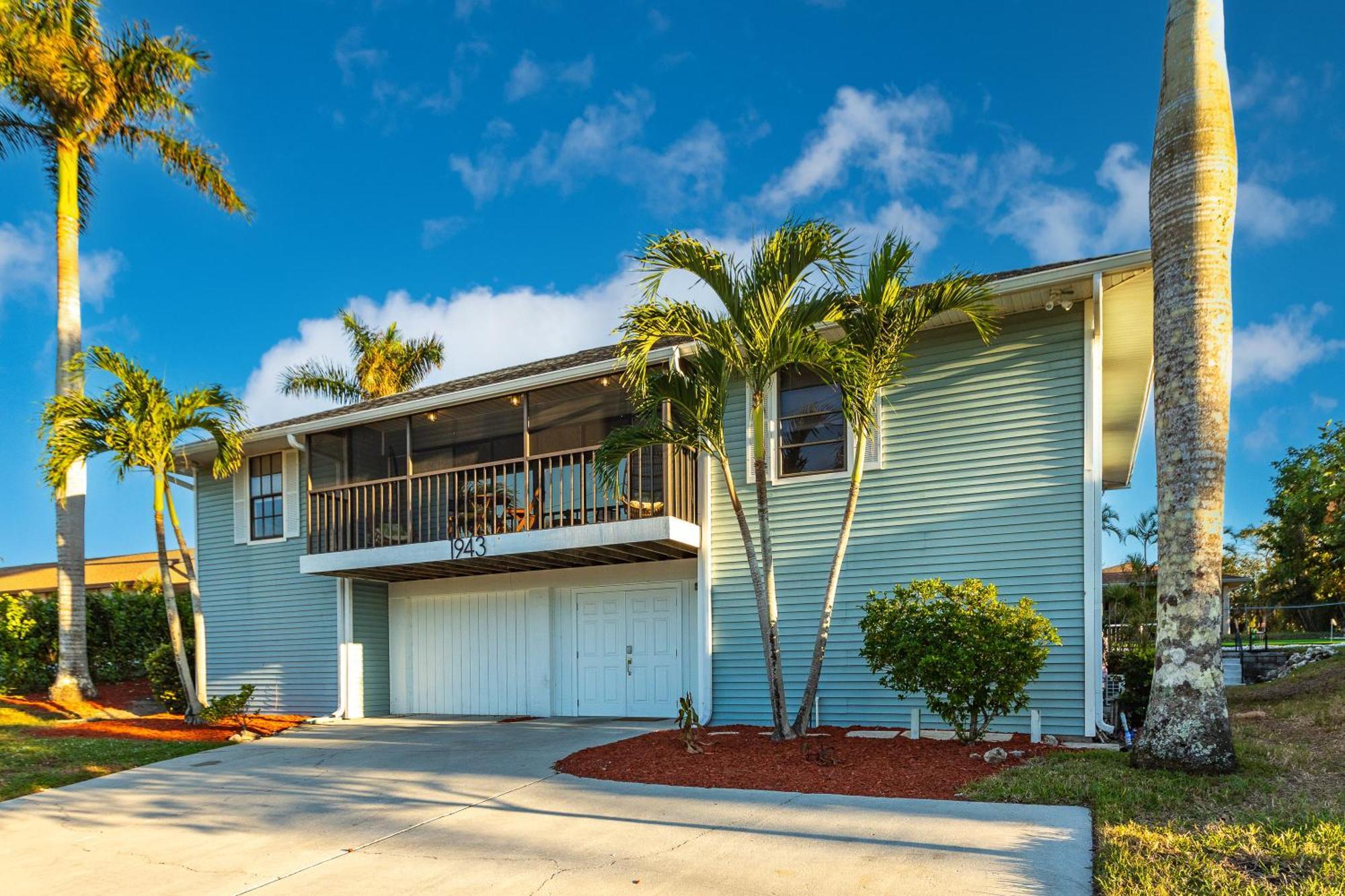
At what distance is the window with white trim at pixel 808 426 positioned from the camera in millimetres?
10711

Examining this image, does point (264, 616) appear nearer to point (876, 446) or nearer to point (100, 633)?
point (100, 633)

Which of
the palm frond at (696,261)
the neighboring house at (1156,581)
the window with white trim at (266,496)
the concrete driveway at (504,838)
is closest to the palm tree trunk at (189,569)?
the window with white trim at (266,496)

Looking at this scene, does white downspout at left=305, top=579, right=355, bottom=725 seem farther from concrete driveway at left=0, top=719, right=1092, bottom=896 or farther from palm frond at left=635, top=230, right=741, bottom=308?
palm frond at left=635, top=230, right=741, bottom=308

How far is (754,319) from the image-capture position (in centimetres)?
841

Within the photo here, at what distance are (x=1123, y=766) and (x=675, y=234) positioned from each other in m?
5.91

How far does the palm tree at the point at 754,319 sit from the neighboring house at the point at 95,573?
21923mm

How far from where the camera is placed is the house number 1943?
11883 millimetres

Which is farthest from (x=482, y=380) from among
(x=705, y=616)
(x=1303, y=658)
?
(x=1303, y=658)

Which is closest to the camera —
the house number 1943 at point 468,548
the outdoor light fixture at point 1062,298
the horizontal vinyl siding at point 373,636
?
the outdoor light fixture at point 1062,298

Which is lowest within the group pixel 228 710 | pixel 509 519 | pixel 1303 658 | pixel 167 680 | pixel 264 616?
pixel 1303 658

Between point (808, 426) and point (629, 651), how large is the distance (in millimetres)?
4199

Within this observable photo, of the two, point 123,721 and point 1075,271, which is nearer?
point 1075,271

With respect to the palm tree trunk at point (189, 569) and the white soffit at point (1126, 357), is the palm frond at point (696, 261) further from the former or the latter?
the palm tree trunk at point (189, 569)

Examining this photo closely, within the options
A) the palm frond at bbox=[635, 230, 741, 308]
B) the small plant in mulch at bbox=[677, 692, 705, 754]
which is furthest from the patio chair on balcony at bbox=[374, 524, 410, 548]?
the palm frond at bbox=[635, 230, 741, 308]
